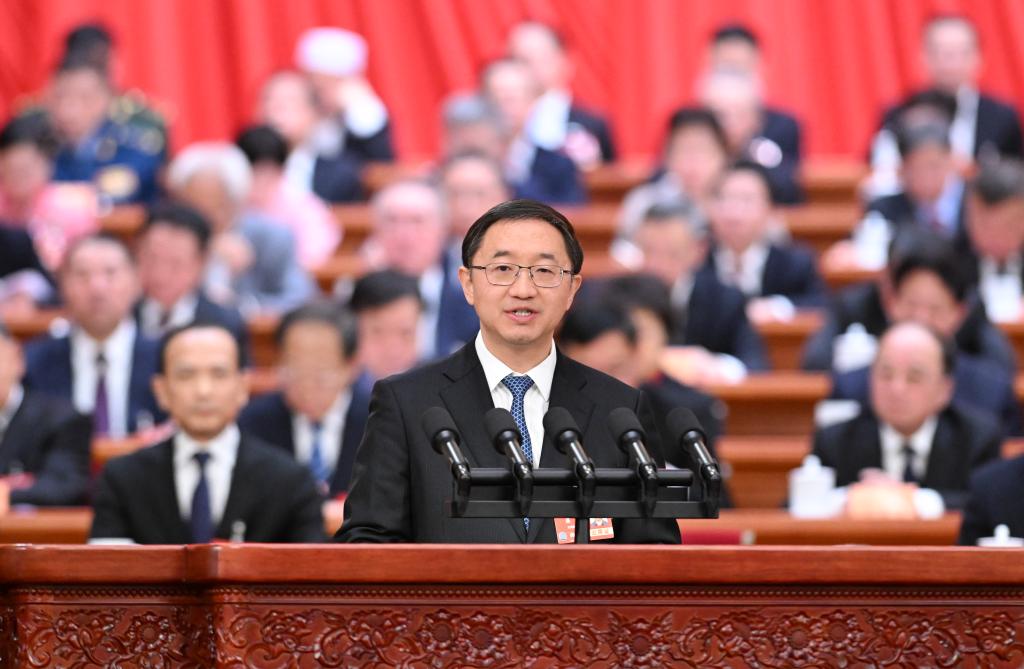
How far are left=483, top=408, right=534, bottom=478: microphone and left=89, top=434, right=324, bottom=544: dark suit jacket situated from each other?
1.40 m

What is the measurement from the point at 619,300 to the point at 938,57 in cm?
284

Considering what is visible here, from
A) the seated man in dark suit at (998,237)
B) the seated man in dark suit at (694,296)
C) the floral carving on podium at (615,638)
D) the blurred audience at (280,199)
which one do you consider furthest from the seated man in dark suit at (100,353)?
the floral carving on podium at (615,638)

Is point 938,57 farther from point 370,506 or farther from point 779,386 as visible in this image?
point 370,506

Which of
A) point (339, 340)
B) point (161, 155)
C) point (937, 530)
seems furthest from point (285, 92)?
point (937, 530)

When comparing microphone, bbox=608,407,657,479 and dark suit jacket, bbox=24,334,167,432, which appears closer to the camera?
microphone, bbox=608,407,657,479

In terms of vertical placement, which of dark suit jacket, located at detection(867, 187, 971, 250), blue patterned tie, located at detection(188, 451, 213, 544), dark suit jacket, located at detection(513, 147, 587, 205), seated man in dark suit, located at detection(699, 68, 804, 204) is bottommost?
blue patterned tie, located at detection(188, 451, 213, 544)

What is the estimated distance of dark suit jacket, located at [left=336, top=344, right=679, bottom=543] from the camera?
2.11 m

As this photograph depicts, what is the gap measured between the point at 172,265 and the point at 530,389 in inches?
121

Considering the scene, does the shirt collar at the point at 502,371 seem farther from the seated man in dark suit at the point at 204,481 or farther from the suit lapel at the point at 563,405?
the seated man in dark suit at the point at 204,481

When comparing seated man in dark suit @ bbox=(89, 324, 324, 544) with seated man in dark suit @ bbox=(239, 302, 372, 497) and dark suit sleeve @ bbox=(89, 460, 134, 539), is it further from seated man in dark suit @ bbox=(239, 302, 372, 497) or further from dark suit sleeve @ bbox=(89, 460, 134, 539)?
seated man in dark suit @ bbox=(239, 302, 372, 497)

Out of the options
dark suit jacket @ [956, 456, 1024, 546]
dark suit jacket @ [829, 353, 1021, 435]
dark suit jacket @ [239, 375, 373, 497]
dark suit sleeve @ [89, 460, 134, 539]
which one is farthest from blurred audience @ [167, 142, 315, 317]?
dark suit jacket @ [956, 456, 1024, 546]

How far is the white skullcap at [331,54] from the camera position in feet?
23.3

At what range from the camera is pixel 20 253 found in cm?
586

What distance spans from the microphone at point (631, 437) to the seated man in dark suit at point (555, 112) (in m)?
4.89
